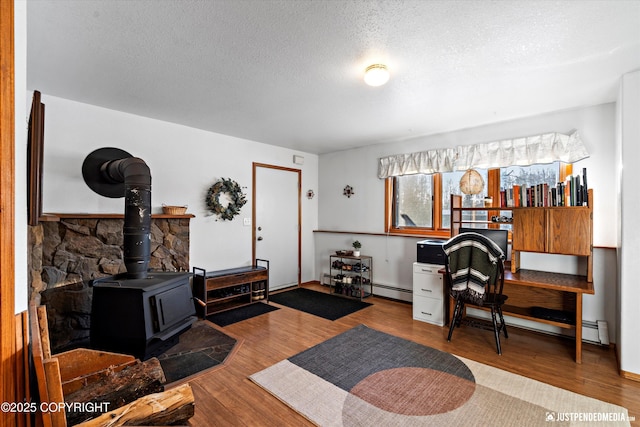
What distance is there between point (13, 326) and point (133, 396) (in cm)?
67

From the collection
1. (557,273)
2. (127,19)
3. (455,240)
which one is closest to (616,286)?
(557,273)

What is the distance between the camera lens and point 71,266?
2973 mm

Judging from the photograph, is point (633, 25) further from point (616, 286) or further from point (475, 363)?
point (475, 363)

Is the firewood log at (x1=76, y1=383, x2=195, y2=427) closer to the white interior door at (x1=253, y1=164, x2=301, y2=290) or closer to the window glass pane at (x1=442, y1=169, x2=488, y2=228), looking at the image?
the white interior door at (x1=253, y1=164, x2=301, y2=290)

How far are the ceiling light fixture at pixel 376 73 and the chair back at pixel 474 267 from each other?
5.46 ft

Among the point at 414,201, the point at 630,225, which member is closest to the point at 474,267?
the point at 630,225

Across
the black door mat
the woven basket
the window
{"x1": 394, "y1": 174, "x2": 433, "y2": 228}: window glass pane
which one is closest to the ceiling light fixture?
the window

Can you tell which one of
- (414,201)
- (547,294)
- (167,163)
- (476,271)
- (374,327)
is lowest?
(374,327)

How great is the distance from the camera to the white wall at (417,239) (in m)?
2.98

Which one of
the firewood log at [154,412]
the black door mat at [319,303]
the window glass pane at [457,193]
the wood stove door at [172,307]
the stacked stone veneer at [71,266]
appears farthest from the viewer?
the black door mat at [319,303]

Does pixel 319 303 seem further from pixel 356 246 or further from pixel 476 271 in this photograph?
pixel 476 271

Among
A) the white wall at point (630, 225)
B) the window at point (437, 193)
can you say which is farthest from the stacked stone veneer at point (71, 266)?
the white wall at point (630, 225)

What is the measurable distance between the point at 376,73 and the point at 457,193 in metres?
2.42

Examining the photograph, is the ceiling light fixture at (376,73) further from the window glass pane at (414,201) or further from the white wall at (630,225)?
the window glass pane at (414,201)
